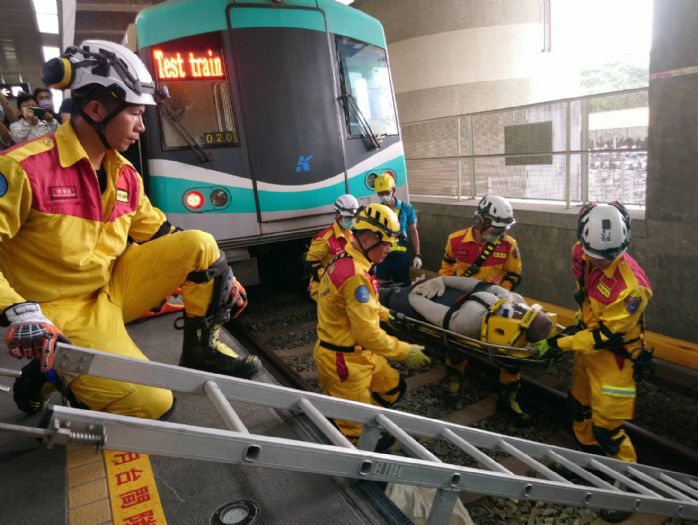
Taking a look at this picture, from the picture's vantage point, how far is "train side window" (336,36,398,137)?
5.74 metres

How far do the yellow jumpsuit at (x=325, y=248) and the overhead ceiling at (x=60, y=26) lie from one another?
7169 millimetres

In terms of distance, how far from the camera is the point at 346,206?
5223 mm

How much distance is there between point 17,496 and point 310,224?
156 inches

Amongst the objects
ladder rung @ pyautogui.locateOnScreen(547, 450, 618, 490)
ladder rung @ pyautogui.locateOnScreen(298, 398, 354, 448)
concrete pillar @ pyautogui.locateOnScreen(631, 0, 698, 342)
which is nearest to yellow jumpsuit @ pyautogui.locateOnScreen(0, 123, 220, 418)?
ladder rung @ pyautogui.locateOnScreen(298, 398, 354, 448)

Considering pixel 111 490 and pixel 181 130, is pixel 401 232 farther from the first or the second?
pixel 111 490

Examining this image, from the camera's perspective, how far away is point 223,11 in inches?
200

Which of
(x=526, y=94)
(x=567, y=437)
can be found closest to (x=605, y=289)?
(x=567, y=437)

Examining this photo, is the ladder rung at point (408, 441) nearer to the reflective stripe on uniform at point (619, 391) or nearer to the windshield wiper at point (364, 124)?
the reflective stripe on uniform at point (619, 391)

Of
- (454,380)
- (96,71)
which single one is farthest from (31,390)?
(454,380)

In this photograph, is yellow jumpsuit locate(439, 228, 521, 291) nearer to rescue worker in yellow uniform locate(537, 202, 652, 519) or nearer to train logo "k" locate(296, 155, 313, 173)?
rescue worker in yellow uniform locate(537, 202, 652, 519)

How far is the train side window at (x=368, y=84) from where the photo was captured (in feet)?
18.8

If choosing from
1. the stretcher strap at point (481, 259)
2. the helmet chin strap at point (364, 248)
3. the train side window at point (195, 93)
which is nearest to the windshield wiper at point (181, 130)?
the train side window at point (195, 93)

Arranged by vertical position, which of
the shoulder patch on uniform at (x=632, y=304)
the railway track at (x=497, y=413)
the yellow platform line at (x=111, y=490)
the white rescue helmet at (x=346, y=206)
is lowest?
the railway track at (x=497, y=413)

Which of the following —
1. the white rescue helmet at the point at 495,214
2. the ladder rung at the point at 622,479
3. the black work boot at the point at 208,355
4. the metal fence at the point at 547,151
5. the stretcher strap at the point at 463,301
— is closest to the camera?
the ladder rung at the point at 622,479
